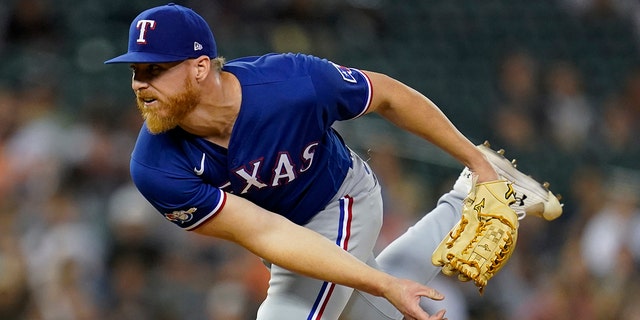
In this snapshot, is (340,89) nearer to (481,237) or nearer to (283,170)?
(283,170)

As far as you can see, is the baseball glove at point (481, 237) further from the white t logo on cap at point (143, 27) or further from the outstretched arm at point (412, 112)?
the white t logo on cap at point (143, 27)

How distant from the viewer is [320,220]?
187 inches

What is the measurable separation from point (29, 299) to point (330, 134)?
348 cm

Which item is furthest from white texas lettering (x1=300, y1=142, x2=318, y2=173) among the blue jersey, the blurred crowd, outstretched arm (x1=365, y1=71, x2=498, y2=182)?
the blurred crowd

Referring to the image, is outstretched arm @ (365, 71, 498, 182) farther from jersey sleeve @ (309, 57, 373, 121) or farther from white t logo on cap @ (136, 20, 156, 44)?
white t logo on cap @ (136, 20, 156, 44)

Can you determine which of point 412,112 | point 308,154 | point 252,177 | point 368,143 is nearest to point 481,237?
point 412,112

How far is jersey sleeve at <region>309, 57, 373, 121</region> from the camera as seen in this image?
441cm

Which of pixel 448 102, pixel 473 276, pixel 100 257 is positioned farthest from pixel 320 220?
pixel 448 102

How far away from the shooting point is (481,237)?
4.42 meters

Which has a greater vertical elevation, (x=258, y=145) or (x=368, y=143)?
(x=368, y=143)

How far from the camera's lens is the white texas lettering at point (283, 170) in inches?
174

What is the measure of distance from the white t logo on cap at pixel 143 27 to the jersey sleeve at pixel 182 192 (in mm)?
468

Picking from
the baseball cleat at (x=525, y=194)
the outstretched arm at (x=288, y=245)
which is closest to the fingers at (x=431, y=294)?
the outstretched arm at (x=288, y=245)

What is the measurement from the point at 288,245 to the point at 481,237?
A: 78 centimetres
